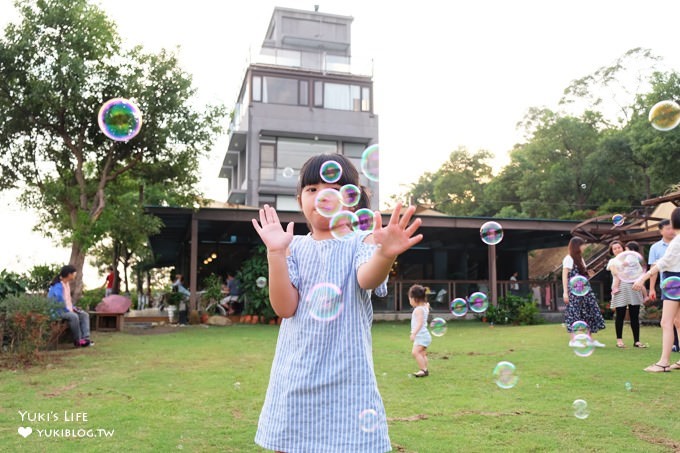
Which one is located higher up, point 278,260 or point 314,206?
point 314,206

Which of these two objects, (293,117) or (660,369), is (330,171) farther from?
(293,117)

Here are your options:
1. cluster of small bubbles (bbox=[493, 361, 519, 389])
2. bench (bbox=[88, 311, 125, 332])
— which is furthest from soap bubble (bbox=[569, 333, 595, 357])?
bench (bbox=[88, 311, 125, 332])

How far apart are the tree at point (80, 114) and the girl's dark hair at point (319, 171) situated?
13.0 metres

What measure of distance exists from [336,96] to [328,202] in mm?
29329

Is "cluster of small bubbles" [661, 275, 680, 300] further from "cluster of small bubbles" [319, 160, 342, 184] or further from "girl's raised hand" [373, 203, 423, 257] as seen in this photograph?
"girl's raised hand" [373, 203, 423, 257]

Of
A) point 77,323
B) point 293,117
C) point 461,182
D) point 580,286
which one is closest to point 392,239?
point 580,286

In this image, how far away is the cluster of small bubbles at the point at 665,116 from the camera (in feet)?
24.8

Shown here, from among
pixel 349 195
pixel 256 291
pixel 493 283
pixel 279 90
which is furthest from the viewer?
pixel 279 90

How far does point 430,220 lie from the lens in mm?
19000

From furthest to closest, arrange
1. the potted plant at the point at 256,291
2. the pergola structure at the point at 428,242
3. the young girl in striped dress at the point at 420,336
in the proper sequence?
the pergola structure at the point at 428,242 → the potted plant at the point at 256,291 → the young girl in striped dress at the point at 420,336

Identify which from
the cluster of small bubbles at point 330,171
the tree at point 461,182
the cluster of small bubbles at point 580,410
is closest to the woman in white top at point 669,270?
the cluster of small bubbles at point 580,410

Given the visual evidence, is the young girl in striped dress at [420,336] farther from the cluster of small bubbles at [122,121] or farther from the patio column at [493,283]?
the patio column at [493,283]

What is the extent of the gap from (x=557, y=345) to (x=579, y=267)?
159cm

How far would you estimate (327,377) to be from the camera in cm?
221
